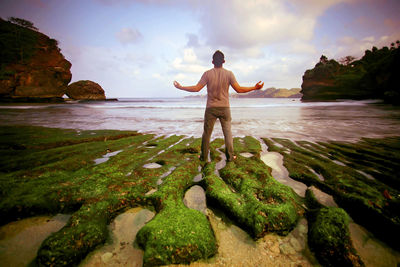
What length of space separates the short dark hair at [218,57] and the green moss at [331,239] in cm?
395

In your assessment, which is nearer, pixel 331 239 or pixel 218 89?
pixel 331 239

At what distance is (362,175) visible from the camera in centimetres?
362

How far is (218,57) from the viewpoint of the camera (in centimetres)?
435

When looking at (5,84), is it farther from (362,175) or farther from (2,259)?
(362,175)

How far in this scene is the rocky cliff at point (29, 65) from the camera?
39188mm

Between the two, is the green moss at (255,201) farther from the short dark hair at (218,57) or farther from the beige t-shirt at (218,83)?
the short dark hair at (218,57)

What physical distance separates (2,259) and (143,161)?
10.2 ft

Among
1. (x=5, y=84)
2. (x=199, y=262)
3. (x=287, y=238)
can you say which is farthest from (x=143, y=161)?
(x=5, y=84)

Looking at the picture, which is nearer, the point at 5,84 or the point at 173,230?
the point at 173,230

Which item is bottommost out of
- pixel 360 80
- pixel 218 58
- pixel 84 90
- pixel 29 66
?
pixel 218 58

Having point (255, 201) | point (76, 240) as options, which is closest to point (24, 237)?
point (76, 240)

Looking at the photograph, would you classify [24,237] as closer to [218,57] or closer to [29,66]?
[218,57]

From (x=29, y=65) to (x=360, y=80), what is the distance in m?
90.6

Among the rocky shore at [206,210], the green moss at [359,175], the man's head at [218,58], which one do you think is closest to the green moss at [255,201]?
the rocky shore at [206,210]
